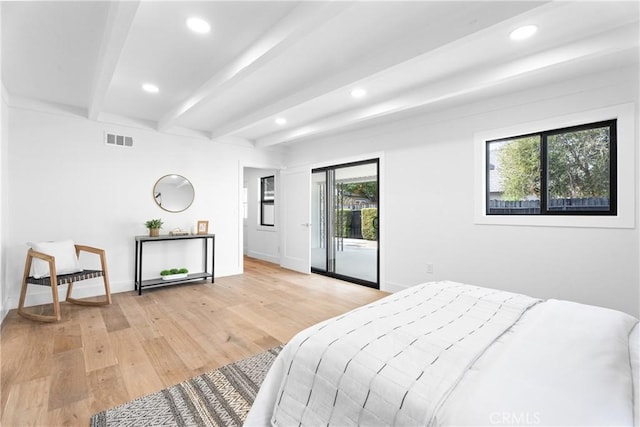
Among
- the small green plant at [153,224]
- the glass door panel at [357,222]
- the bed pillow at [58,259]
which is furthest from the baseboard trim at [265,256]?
the bed pillow at [58,259]

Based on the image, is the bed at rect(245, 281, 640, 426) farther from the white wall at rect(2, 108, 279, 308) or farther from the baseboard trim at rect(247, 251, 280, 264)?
the baseboard trim at rect(247, 251, 280, 264)

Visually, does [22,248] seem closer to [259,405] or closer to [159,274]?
[159,274]

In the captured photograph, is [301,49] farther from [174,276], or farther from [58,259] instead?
[174,276]

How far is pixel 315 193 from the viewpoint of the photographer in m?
5.48

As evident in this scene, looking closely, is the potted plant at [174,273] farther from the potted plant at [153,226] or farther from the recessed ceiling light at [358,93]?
the recessed ceiling light at [358,93]

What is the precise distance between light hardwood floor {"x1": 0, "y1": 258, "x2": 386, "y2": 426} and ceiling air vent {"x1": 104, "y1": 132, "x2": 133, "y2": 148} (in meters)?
2.06

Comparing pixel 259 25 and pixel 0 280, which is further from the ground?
pixel 259 25

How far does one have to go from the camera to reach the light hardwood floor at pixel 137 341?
184 cm

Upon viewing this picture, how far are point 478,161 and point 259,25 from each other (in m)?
2.67

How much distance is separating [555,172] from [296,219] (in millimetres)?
3954

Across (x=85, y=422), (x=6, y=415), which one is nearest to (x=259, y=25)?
(x=85, y=422)

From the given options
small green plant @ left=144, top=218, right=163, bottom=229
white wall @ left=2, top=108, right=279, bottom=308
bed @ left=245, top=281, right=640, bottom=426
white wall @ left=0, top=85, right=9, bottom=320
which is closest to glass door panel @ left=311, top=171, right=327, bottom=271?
white wall @ left=2, top=108, right=279, bottom=308

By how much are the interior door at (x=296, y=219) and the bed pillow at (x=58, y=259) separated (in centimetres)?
329

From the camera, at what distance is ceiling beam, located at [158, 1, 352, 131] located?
1754 mm
